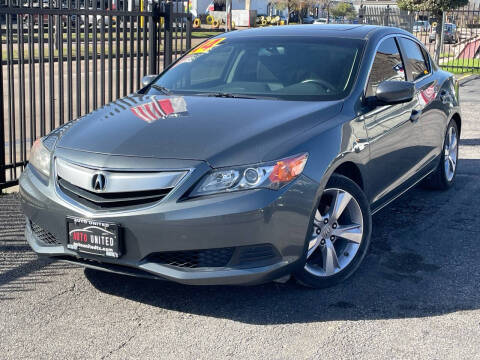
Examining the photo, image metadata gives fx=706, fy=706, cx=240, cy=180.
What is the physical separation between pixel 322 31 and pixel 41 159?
2.53 meters

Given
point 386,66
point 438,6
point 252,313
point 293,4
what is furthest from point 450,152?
point 293,4

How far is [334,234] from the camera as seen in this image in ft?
14.6

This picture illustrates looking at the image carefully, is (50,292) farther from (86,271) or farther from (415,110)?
(415,110)

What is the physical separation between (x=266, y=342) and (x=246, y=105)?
1.68 m

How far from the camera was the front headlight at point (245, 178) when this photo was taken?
380 centimetres

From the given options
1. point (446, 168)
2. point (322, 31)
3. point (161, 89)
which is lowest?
point (446, 168)

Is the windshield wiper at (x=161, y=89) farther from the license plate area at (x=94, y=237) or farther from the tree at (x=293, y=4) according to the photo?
the tree at (x=293, y=4)

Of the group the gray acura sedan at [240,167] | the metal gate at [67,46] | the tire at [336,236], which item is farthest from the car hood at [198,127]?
the metal gate at [67,46]

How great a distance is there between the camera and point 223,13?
217 feet

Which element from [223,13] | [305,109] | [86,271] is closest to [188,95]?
[305,109]

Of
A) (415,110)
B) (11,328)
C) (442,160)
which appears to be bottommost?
(11,328)

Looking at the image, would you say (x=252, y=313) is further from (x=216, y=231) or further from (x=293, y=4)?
(x=293, y=4)

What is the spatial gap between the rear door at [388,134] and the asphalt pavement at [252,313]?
52cm

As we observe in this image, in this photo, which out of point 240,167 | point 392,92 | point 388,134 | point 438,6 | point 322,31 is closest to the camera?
point 240,167
